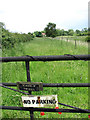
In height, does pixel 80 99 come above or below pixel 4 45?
below

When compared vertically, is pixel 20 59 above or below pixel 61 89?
above

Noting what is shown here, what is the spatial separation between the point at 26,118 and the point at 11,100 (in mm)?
712

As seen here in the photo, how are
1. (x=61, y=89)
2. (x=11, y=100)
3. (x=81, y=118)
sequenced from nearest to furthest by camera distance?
(x=81, y=118), (x=11, y=100), (x=61, y=89)

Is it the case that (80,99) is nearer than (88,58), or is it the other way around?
(88,58)

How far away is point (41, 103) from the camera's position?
1495 mm

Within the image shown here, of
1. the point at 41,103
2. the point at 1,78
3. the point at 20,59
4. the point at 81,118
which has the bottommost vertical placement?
the point at 81,118

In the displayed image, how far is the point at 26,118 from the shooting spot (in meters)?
2.16

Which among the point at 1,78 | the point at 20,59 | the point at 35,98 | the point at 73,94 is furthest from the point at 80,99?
the point at 1,78

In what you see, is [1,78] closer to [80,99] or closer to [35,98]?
[80,99]

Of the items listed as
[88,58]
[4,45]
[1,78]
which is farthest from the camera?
[4,45]

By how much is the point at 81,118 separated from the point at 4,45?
613 cm

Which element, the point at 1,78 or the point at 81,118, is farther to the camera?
the point at 1,78

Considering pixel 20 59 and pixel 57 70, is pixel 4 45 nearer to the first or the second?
pixel 57 70

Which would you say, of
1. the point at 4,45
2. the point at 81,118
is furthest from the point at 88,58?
the point at 4,45
